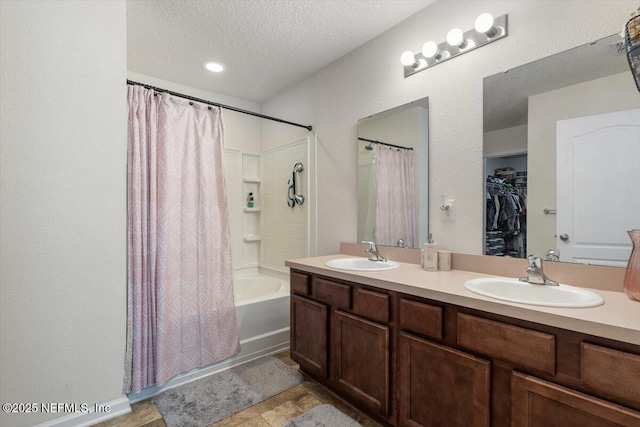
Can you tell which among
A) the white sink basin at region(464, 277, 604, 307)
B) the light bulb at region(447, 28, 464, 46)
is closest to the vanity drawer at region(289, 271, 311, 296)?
the white sink basin at region(464, 277, 604, 307)

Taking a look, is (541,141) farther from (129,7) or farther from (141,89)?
(129,7)

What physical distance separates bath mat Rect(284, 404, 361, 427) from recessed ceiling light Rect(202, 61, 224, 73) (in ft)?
9.48

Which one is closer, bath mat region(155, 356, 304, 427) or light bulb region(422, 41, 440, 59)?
bath mat region(155, 356, 304, 427)

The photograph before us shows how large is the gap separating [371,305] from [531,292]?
2.50ft

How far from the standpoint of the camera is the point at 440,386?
4.50ft

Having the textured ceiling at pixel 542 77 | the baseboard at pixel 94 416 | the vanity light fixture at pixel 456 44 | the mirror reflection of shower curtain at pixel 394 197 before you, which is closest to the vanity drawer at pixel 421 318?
the mirror reflection of shower curtain at pixel 394 197

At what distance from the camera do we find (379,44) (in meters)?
2.39

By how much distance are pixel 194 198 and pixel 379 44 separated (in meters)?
1.85

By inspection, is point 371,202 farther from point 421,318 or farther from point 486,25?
point 486,25

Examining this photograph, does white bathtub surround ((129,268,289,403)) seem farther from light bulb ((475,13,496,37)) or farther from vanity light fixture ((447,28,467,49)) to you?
light bulb ((475,13,496,37))

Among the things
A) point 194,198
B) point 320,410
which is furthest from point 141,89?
point 320,410

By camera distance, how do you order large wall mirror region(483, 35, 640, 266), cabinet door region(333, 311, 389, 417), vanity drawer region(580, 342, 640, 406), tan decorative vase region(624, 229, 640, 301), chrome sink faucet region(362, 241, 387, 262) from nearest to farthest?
vanity drawer region(580, 342, 640, 406), tan decorative vase region(624, 229, 640, 301), large wall mirror region(483, 35, 640, 266), cabinet door region(333, 311, 389, 417), chrome sink faucet region(362, 241, 387, 262)

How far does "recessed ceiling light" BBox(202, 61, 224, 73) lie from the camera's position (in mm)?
2811

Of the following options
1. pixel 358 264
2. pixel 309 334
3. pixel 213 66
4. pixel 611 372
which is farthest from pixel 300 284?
pixel 213 66
